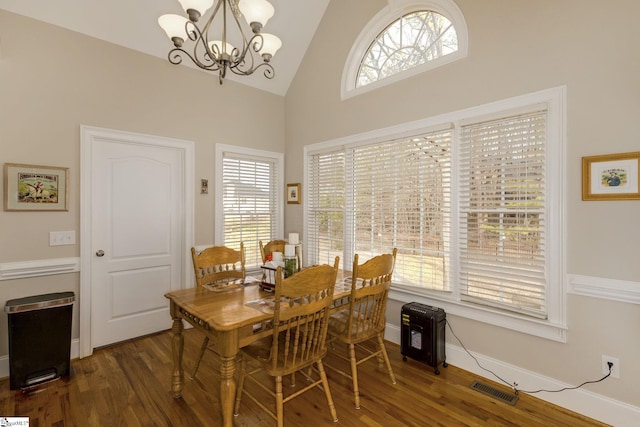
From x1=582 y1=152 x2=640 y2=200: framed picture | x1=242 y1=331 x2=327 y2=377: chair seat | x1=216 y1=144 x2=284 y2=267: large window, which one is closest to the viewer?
x1=242 y1=331 x2=327 y2=377: chair seat

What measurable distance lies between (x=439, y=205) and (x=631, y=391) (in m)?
1.74

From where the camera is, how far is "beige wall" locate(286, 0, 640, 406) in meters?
1.95

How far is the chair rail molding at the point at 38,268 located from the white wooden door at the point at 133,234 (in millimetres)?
167

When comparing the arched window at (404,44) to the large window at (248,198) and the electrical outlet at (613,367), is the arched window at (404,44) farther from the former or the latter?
the electrical outlet at (613,367)

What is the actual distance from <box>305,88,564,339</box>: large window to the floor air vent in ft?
1.77

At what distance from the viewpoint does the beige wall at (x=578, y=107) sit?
76.7 inches

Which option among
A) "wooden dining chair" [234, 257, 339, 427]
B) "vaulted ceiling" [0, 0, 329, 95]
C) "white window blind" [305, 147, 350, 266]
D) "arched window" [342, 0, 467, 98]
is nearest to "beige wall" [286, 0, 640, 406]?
"arched window" [342, 0, 467, 98]

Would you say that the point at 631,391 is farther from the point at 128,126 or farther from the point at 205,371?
the point at 128,126

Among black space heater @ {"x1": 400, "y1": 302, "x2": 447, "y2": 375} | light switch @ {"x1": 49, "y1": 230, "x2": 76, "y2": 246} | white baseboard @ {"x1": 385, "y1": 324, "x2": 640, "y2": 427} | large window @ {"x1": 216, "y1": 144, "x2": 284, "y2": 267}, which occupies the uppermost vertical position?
large window @ {"x1": 216, "y1": 144, "x2": 284, "y2": 267}

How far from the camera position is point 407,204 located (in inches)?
120

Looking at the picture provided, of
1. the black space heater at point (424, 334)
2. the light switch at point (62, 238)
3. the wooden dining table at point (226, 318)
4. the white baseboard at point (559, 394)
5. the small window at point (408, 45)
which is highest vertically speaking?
the small window at point (408, 45)

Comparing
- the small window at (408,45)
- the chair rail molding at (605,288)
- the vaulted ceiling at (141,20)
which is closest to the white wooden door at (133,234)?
the vaulted ceiling at (141,20)

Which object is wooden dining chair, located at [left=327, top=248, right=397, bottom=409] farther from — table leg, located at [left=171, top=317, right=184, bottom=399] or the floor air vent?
table leg, located at [left=171, top=317, right=184, bottom=399]

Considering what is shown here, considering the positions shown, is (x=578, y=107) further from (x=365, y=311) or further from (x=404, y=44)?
(x=365, y=311)
